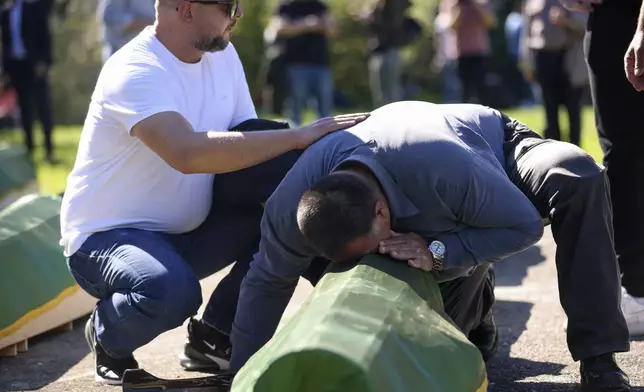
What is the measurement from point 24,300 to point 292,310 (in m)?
1.15

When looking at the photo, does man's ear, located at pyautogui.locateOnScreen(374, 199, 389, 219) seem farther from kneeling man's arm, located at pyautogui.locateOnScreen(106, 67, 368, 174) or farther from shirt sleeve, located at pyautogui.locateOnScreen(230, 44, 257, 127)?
shirt sleeve, located at pyautogui.locateOnScreen(230, 44, 257, 127)

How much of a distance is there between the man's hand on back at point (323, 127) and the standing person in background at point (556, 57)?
518cm

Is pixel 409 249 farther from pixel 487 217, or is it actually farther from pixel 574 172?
pixel 574 172

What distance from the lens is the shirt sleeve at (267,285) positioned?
10.6 feet

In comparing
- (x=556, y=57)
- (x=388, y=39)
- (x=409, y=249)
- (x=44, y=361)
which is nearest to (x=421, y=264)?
(x=409, y=249)

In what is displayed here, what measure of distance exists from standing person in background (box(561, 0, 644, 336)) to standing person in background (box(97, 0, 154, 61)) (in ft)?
14.2

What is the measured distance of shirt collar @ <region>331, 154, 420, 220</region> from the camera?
308cm

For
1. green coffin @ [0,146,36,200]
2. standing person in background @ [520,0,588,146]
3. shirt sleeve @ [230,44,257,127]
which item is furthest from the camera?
standing person in background @ [520,0,588,146]

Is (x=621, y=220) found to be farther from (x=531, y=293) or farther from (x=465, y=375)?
(x=465, y=375)

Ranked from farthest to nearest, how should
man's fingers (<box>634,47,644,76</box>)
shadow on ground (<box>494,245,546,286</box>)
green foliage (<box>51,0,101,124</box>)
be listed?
green foliage (<box>51,0,101,124</box>) < shadow on ground (<box>494,245,546,286</box>) < man's fingers (<box>634,47,644,76</box>)

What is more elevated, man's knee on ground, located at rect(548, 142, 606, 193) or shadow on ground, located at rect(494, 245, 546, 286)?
man's knee on ground, located at rect(548, 142, 606, 193)

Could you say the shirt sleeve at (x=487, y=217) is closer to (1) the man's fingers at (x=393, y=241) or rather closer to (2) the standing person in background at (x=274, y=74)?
(1) the man's fingers at (x=393, y=241)

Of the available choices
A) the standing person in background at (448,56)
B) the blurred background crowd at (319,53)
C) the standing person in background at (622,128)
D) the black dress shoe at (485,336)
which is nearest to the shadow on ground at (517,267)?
the standing person in background at (622,128)

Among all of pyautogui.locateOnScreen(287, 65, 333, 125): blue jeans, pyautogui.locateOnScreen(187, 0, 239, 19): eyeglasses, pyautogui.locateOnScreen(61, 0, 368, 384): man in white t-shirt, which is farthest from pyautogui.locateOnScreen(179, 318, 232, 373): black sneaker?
pyautogui.locateOnScreen(287, 65, 333, 125): blue jeans
